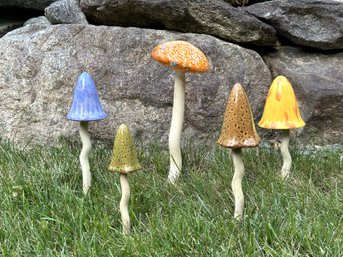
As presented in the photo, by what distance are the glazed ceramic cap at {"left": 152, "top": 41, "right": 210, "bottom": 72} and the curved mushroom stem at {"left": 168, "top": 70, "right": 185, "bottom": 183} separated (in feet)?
0.59

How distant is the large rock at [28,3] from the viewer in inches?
208

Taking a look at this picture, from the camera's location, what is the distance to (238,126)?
300cm

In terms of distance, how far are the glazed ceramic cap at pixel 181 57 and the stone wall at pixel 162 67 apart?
38.0 inches

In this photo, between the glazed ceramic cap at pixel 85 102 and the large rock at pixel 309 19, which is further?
the large rock at pixel 309 19

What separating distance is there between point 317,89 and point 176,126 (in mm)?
1307

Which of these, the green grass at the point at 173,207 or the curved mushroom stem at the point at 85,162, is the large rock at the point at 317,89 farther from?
the curved mushroom stem at the point at 85,162

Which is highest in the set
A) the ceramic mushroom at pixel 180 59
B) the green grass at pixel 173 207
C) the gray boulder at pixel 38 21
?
the gray boulder at pixel 38 21

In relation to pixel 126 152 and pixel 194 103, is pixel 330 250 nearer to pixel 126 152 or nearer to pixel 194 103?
pixel 126 152

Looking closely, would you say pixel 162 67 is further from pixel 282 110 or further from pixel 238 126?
pixel 238 126

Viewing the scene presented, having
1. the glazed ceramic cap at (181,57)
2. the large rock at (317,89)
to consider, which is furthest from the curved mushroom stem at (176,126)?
the large rock at (317,89)

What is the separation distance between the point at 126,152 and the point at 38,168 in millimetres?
971

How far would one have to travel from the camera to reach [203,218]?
9.74 feet

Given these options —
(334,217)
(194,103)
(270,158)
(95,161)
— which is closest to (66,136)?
(95,161)

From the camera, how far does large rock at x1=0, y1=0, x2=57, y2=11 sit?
5285 mm
